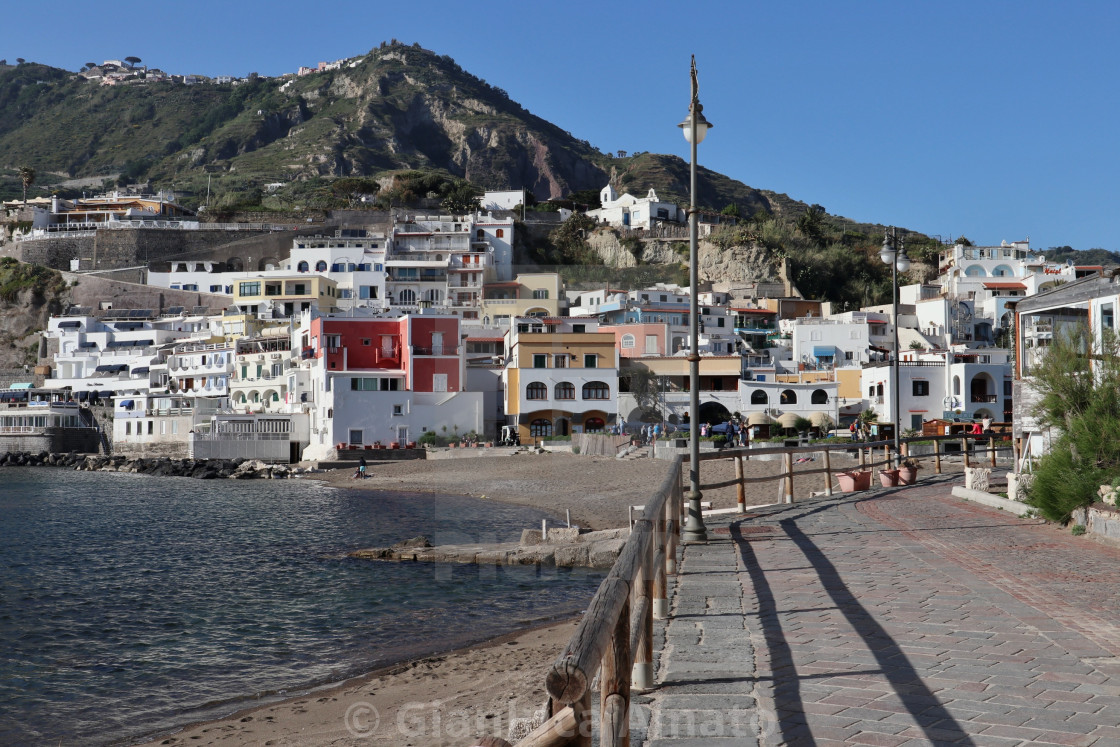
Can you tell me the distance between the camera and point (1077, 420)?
12.8 m

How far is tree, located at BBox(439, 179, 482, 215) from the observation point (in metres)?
104

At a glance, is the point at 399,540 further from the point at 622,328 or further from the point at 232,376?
the point at 232,376

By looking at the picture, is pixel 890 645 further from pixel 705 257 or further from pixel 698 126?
pixel 705 257

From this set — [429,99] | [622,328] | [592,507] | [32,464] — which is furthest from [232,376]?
[429,99]

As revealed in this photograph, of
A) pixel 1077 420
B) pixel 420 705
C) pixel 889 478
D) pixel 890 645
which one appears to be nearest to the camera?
pixel 890 645

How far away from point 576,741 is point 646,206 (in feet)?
337

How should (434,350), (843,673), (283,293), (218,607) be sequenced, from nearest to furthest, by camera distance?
(843,673) < (218,607) < (434,350) < (283,293)

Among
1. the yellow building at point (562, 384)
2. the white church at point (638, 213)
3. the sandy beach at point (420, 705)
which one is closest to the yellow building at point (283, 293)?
the yellow building at point (562, 384)

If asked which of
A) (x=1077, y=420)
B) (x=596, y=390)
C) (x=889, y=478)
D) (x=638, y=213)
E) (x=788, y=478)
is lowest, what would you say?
(x=889, y=478)

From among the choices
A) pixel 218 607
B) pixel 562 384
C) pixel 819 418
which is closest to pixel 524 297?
pixel 562 384

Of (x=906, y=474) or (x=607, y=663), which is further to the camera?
(x=906, y=474)

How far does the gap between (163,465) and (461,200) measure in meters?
58.8

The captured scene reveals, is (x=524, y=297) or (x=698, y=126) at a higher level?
(x=524, y=297)

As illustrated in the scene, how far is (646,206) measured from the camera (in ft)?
340
